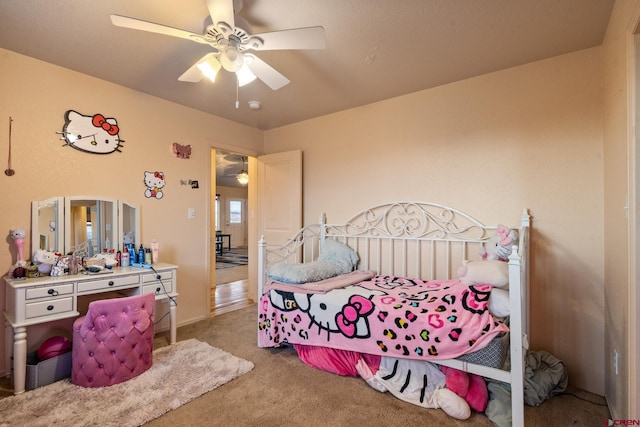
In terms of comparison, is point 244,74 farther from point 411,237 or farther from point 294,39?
point 411,237

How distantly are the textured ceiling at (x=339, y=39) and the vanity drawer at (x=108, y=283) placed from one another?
164 cm

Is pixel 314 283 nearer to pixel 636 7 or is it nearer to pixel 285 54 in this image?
pixel 285 54

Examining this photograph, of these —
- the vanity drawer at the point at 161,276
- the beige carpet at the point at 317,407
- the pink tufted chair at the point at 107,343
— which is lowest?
the beige carpet at the point at 317,407

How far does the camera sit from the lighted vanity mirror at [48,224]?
2211 millimetres

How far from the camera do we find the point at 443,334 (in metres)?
1.74

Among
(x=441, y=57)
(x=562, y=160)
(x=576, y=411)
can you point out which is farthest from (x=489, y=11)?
(x=576, y=411)

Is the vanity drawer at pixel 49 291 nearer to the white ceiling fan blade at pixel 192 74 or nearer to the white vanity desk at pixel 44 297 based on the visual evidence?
the white vanity desk at pixel 44 297

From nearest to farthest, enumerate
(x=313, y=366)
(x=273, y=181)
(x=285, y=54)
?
(x=285, y=54) → (x=313, y=366) → (x=273, y=181)

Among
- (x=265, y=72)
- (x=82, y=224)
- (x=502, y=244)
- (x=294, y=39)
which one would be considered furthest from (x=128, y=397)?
(x=502, y=244)

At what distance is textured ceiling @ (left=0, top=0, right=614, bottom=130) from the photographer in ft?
5.40

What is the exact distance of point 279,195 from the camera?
380cm

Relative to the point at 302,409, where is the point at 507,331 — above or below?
above

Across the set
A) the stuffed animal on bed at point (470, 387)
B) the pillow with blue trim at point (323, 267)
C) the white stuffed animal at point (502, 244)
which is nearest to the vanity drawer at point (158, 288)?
the pillow with blue trim at point (323, 267)

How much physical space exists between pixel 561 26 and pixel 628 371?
1.90 m
